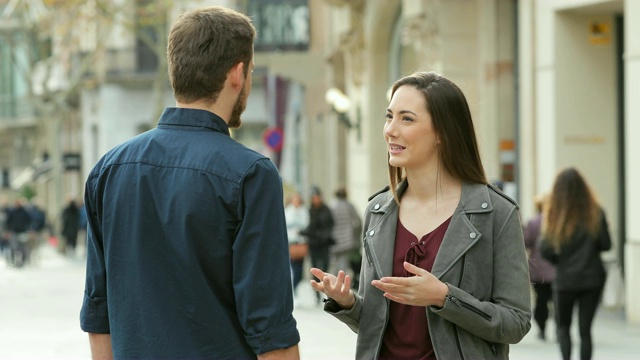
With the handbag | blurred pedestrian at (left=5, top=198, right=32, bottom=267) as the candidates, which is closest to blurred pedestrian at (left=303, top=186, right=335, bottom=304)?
the handbag

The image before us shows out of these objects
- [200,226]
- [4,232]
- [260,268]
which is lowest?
[4,232]

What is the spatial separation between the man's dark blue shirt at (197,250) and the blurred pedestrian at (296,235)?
50.9 feet

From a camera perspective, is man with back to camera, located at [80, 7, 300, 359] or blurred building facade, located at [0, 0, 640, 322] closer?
man with back to camera, located at [80, 7, 300, 359]

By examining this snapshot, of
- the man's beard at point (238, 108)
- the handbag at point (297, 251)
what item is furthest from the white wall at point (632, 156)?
the man's beard at point (238, 108)

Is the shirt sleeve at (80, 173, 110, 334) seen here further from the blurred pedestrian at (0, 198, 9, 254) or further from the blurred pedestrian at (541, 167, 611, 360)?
the blurred pedestrian at (0, 198, 9, 254)

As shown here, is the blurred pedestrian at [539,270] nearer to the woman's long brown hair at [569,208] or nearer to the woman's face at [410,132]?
the woman's long brown hair at [569,208]

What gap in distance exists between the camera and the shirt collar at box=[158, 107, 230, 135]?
3980 mm

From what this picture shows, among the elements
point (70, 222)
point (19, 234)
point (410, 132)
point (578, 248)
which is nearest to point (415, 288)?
point (410, 132)

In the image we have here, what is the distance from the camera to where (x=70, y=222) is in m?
39.6

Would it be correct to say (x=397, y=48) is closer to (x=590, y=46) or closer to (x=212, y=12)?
(x=590, y=46)

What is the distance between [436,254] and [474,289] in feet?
0.54

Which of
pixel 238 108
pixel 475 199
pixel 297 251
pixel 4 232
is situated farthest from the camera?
pixel 4 232

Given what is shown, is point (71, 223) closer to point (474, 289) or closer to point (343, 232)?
point (343, 232)

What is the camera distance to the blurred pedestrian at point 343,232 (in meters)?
21.9
